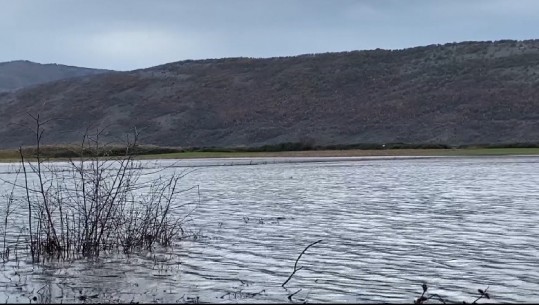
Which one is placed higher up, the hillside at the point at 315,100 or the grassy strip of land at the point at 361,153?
the hillside at the point at 315,100

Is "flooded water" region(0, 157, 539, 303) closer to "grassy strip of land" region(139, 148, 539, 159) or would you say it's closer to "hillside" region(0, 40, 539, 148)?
"grassy strip of land" region(139, 148, 539, 159)

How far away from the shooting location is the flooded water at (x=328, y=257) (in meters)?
11.3

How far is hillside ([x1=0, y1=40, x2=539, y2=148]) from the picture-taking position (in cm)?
8456

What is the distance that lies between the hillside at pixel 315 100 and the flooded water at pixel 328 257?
53750mm

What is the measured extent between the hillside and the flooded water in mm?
53750

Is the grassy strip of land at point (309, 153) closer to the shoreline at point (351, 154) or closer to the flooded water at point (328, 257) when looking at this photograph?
the shoreline at point (351, 154)

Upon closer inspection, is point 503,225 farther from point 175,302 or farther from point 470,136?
point 470,136

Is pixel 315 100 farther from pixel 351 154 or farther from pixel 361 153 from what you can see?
pixel 351 154

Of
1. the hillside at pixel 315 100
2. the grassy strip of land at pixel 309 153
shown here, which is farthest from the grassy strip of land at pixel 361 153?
the hillside at pixel 315 100

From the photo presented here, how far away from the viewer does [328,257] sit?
46.4 ft

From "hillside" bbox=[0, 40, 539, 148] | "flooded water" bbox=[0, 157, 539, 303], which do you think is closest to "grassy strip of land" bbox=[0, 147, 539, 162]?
"hillside" bbox=[0, 40, 539, 148]

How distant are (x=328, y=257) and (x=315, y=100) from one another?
284ft

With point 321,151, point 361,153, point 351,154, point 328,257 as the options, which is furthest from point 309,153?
point 328,257

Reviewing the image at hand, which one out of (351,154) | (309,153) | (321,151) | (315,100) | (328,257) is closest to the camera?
(328,257)
